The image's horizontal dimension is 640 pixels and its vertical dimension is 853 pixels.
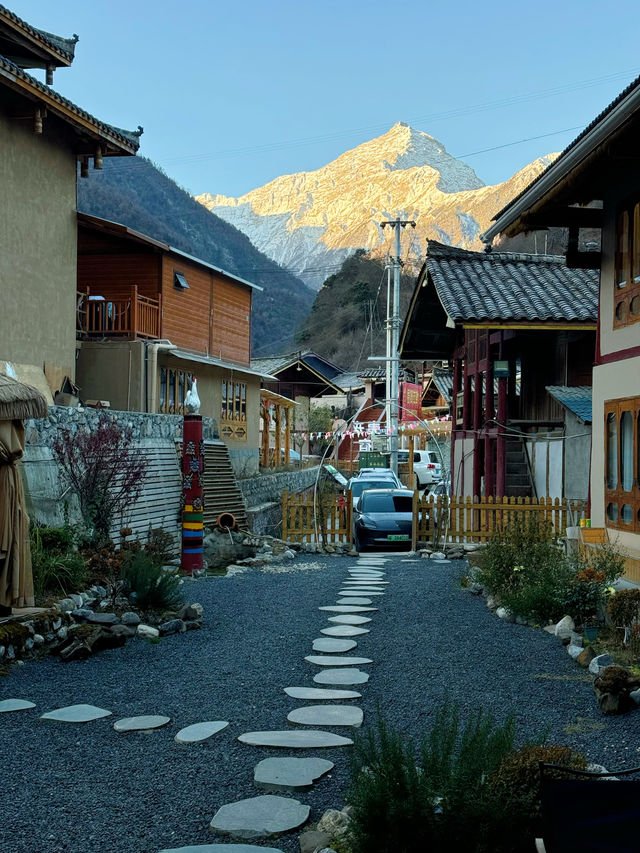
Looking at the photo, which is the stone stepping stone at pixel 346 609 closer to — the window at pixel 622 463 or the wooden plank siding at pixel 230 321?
the window at pixel 622 463

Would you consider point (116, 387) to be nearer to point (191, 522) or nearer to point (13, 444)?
point (191, 522)

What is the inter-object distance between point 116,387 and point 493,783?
21879mm

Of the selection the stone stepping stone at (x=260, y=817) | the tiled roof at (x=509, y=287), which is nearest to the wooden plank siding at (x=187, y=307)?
the tiled roof at (x=509, y=287)

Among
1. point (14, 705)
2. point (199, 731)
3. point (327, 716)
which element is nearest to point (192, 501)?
point (14, 705)

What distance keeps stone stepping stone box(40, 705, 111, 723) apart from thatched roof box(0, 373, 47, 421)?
2731 mm

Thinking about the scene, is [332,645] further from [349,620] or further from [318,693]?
[318,693]

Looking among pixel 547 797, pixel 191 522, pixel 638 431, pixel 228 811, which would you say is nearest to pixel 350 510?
pixel 191 522

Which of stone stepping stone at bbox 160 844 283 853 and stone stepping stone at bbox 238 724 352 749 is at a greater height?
stone stepping stone at bbox 160 844 283 853

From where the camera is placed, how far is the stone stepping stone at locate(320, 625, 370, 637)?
9.07 meters

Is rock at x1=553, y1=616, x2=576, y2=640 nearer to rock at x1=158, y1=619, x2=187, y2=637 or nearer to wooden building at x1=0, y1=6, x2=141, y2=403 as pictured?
rock at x1=158, y1=619, x2=187, y2=637

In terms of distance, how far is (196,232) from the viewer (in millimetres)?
119875

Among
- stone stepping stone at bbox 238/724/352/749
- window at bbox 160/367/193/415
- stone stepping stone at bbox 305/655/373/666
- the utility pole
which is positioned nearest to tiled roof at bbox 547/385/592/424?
stone stepping stone at bbox 305/655/373/666

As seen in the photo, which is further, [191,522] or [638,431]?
[191,522]

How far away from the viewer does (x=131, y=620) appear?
9.03m
